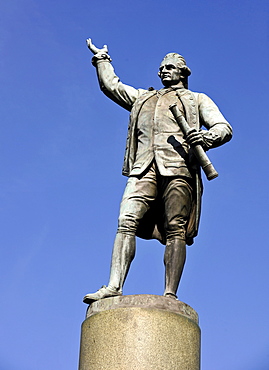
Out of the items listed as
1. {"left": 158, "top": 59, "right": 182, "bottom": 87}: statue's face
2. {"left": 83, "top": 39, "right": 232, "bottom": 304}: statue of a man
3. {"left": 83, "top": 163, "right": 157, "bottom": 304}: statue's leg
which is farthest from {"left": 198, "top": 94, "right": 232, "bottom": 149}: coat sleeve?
{"left": 83, "top": 163, "right": 157, "bottom": 304}: statue's leg

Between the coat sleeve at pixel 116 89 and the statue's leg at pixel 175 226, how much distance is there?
164cm

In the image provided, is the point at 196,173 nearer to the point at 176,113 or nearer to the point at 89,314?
the point at 176,113

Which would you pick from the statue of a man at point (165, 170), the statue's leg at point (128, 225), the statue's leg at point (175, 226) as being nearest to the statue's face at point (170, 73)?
the statue of a man at point (165, 170)

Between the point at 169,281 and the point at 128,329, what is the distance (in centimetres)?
104

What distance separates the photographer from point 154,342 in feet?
26.0

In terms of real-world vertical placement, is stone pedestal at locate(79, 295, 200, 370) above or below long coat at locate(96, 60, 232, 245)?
below

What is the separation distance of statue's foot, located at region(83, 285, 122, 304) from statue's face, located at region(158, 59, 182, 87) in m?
3.19

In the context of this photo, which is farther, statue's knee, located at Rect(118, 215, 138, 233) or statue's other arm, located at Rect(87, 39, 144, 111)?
statue's other arm, located at Rect(87, 39, 144, 111)

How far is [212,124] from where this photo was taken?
9.73m

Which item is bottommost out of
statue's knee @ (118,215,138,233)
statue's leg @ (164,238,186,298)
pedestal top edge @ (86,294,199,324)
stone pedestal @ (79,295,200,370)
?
stone pedestal @ (79,295,200,370)

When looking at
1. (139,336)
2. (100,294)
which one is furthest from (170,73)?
(139,336)

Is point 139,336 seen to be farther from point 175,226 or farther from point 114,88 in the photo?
point 114,88

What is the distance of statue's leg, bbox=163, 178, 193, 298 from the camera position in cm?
884

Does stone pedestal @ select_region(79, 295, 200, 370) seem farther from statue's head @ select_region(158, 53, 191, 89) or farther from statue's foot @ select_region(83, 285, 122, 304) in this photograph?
statue's head @ select_region(158, 53, 191, 89)
